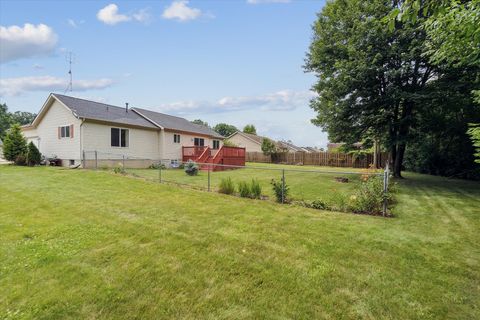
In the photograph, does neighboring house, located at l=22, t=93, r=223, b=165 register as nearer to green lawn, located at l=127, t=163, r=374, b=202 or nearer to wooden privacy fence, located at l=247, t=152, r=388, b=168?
green lawn, located at l=127, t=163, r=374, b=202

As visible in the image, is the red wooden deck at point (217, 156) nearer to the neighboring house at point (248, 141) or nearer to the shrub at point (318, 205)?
the shrub at point (318, 205)

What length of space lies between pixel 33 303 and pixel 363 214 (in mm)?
6432

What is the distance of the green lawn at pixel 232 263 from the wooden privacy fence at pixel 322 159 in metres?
20.7

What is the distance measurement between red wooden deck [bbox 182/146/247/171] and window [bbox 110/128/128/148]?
4.93 metres

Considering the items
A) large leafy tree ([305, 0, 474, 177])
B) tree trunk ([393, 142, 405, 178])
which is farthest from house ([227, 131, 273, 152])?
tree trunk ([393, 142, 405, 178])

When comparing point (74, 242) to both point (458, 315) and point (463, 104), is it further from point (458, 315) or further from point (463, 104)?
point (463, 104)

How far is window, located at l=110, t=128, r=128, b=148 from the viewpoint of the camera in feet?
54.3

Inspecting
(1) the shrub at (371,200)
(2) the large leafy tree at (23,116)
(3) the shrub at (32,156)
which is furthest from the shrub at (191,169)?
(2) the large leafy tree at (23,116)

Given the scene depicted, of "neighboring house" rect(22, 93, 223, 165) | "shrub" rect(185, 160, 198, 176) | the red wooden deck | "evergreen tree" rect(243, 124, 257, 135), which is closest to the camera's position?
"shrub" rect(185, 160, 198, 176)

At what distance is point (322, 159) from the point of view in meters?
29.1

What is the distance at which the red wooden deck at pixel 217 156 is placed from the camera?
57.8ft

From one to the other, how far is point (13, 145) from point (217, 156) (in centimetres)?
1340

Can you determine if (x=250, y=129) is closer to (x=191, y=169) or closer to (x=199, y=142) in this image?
(x=199, y=142)

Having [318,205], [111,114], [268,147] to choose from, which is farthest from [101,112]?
[268,147]
